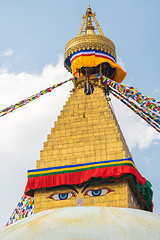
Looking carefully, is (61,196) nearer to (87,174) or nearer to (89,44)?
(87,174)

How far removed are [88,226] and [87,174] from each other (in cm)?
458

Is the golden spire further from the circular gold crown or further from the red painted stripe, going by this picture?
the red painted stripe

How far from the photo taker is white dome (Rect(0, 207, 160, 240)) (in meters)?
8.48

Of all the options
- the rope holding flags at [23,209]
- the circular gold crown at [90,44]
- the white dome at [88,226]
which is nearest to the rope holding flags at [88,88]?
the circular gold crown at [90,44]

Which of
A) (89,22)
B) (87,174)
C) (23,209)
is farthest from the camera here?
(89,22)

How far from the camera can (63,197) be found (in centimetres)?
1350

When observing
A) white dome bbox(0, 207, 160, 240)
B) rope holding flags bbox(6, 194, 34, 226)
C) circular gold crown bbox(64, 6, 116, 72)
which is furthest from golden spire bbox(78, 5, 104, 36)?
white dome bbox(0, 207, 160, 240)

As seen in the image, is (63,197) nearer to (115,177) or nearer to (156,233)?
(115,177)

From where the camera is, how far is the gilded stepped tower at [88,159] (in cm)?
1324

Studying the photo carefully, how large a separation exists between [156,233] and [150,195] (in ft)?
19.9

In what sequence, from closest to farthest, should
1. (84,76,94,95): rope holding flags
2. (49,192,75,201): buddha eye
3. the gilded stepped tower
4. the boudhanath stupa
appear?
the boudhanath stupa
the gilded stepped tower
(49,192,75,201): buddha eye
(84,76,94,95): rope holding flags

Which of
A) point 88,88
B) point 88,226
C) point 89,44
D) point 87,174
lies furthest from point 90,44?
point 88,226

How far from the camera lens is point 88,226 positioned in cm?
875

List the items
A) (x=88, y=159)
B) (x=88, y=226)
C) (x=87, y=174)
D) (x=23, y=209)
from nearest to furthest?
(x=88, y=226), (x=87, y=174), (x=88, y=159), (x=23, y=209)
